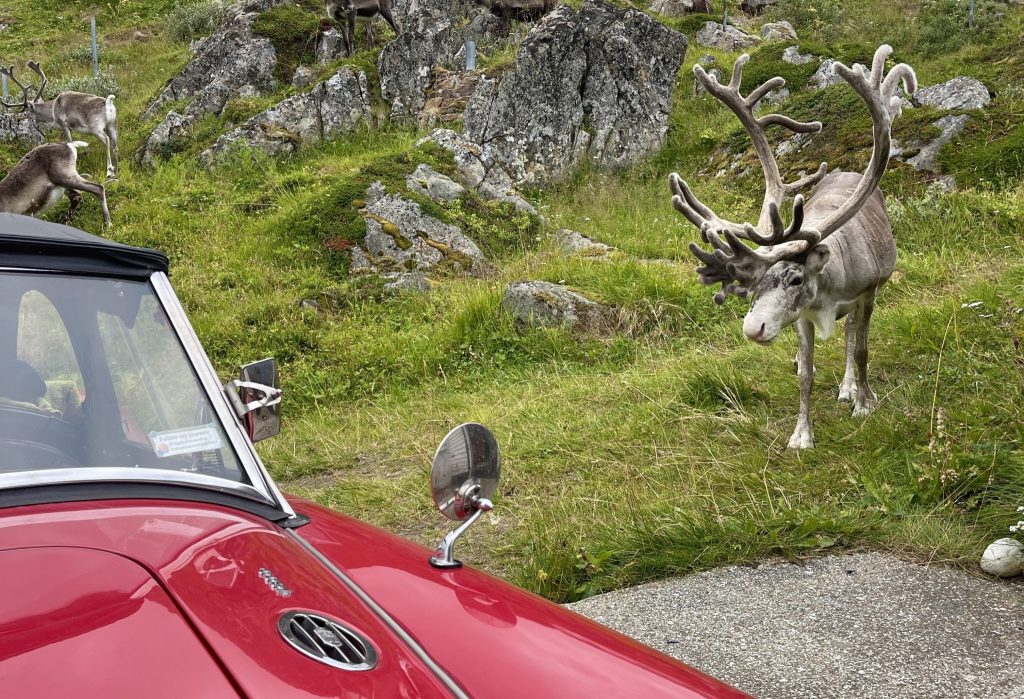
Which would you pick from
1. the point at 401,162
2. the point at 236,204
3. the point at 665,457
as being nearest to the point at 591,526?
the point at 665,457

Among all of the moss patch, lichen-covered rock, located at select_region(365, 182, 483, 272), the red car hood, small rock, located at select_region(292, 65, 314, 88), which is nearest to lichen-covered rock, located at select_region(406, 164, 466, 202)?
lichen-covered rock, located at select_region(365, 182, 483, 272)

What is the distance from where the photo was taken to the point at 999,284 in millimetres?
6453

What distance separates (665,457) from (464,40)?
36.2 ft

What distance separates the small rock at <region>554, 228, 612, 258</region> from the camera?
9382 millimetres

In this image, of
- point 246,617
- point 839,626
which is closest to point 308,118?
point 839,626

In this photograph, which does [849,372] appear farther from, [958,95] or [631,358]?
[958,95]

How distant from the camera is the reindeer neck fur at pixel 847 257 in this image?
4879mm

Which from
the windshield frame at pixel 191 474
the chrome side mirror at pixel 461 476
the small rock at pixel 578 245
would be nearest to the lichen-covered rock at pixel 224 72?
the small rock at pixel 578 245

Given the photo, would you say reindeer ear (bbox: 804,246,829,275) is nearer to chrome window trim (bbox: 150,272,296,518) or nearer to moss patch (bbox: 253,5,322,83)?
chrome window trim (bbox: 150,272,296,518)

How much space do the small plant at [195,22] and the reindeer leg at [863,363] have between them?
2101 cm

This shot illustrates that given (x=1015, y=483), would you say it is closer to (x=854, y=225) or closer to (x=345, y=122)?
(x=854, y=225)

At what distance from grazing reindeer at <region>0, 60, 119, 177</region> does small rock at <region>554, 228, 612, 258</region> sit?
7.21 metres

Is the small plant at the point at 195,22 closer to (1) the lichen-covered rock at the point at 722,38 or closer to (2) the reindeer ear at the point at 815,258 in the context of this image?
(1) the lichen-covered rock at the point at 722,38

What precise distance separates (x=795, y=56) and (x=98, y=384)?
13.3m
